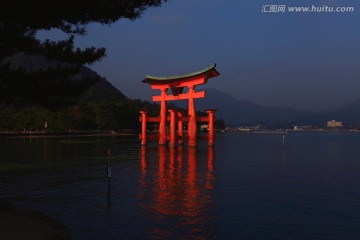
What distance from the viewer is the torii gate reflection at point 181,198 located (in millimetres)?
11227

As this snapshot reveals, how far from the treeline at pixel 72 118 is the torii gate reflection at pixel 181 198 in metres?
71.2

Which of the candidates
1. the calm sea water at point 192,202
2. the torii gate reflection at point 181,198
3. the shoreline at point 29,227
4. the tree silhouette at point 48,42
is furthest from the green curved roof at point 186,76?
the shoreline at point 29,227

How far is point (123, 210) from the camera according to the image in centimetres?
1348

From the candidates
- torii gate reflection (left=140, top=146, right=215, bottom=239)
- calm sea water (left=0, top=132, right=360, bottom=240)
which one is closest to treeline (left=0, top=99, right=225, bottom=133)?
torii gate reflection (left=140, top=146, right=215, bottom=239)

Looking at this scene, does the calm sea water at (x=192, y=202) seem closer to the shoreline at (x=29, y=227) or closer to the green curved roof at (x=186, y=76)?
the shoreline at (x=29, y=227)

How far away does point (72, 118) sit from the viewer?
104125 mm

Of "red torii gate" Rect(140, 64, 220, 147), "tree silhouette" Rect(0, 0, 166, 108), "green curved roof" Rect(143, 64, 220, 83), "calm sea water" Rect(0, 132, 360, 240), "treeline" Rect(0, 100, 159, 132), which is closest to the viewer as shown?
"tree silhouette" Rect(0, 0, 166, 108)

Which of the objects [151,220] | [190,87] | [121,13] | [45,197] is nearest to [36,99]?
[121,13]

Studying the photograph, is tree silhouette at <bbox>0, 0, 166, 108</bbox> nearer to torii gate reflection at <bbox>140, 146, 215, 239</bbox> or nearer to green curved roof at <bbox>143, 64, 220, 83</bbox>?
torii gate reflection at <bbox>140, 146, 215, 239</bbox>

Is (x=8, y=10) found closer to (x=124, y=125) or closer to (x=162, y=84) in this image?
(x=162, y=84)

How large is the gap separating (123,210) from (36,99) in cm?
480

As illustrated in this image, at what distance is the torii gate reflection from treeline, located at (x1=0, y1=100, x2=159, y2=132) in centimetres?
7122

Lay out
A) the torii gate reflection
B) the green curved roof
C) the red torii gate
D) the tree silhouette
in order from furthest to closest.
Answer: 1. the red torii gate
2. the green curved roof
3. the torii gate reflection
4. the tree silhouette

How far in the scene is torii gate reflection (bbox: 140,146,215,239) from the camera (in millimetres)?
11227
